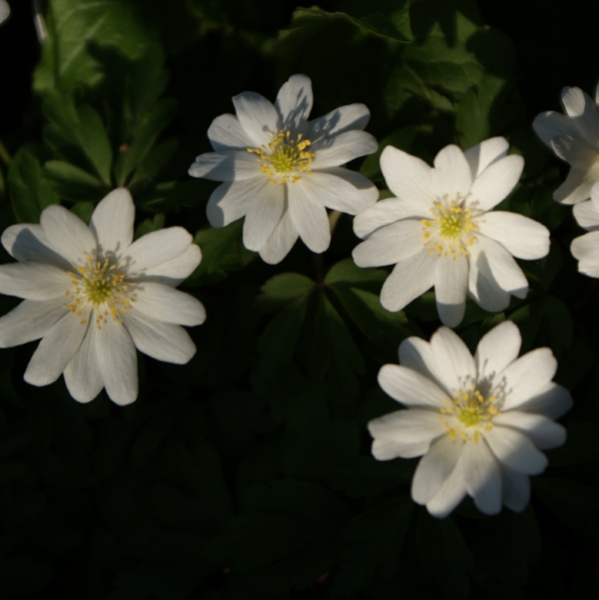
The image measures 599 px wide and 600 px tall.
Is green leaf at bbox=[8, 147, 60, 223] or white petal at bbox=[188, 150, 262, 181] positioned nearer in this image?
white petal at bbox=[188, 150, 262, 181]

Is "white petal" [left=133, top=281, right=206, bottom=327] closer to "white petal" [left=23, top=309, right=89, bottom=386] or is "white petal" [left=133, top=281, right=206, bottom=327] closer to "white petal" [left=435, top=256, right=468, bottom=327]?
"white petal" [left=23, top=309, right=89, bottom=386]

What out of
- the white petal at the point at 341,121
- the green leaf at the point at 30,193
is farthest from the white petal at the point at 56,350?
the white petal at the point at 341,121

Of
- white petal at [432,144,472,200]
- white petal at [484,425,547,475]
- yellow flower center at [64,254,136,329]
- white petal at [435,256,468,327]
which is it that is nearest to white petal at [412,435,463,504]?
white petal at [484,425,547,475]

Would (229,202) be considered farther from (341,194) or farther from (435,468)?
(435,468)

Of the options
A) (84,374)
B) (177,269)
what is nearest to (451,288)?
(177,269)

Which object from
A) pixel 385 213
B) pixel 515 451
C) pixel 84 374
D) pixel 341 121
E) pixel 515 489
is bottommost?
pixel 515 489

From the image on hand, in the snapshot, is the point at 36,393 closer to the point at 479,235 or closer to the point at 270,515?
the point at 270,515

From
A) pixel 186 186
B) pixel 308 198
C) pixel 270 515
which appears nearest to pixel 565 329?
pixel 308 198
